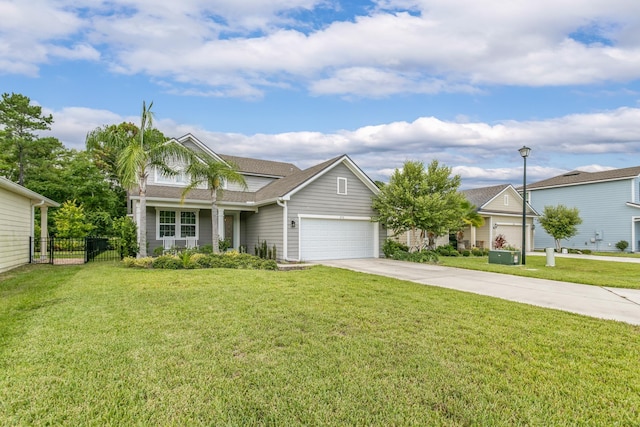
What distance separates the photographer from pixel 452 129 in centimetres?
2342

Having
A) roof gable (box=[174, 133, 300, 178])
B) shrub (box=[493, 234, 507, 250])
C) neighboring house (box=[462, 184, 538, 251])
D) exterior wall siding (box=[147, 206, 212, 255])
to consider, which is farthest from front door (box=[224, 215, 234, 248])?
shrub (box=[493, 234, 507, 250])

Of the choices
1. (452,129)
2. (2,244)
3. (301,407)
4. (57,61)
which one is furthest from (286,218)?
(452,129)

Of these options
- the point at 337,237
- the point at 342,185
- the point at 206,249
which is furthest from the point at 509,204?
the point at 206,249

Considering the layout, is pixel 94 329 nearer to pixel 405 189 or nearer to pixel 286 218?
pixel 286 218

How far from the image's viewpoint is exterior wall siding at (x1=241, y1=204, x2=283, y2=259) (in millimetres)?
15656

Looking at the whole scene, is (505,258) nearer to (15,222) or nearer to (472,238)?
(472,238)

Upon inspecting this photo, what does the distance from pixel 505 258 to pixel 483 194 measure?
13.3m

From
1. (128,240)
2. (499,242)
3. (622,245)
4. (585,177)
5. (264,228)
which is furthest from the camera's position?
(585,177)

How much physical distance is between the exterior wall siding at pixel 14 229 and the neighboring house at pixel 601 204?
117 feet

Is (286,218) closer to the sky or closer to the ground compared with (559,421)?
closer to the sky

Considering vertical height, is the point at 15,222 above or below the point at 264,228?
above

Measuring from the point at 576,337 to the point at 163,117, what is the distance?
14.3 m

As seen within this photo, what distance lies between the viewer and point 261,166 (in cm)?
2216

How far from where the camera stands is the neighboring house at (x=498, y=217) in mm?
25031
